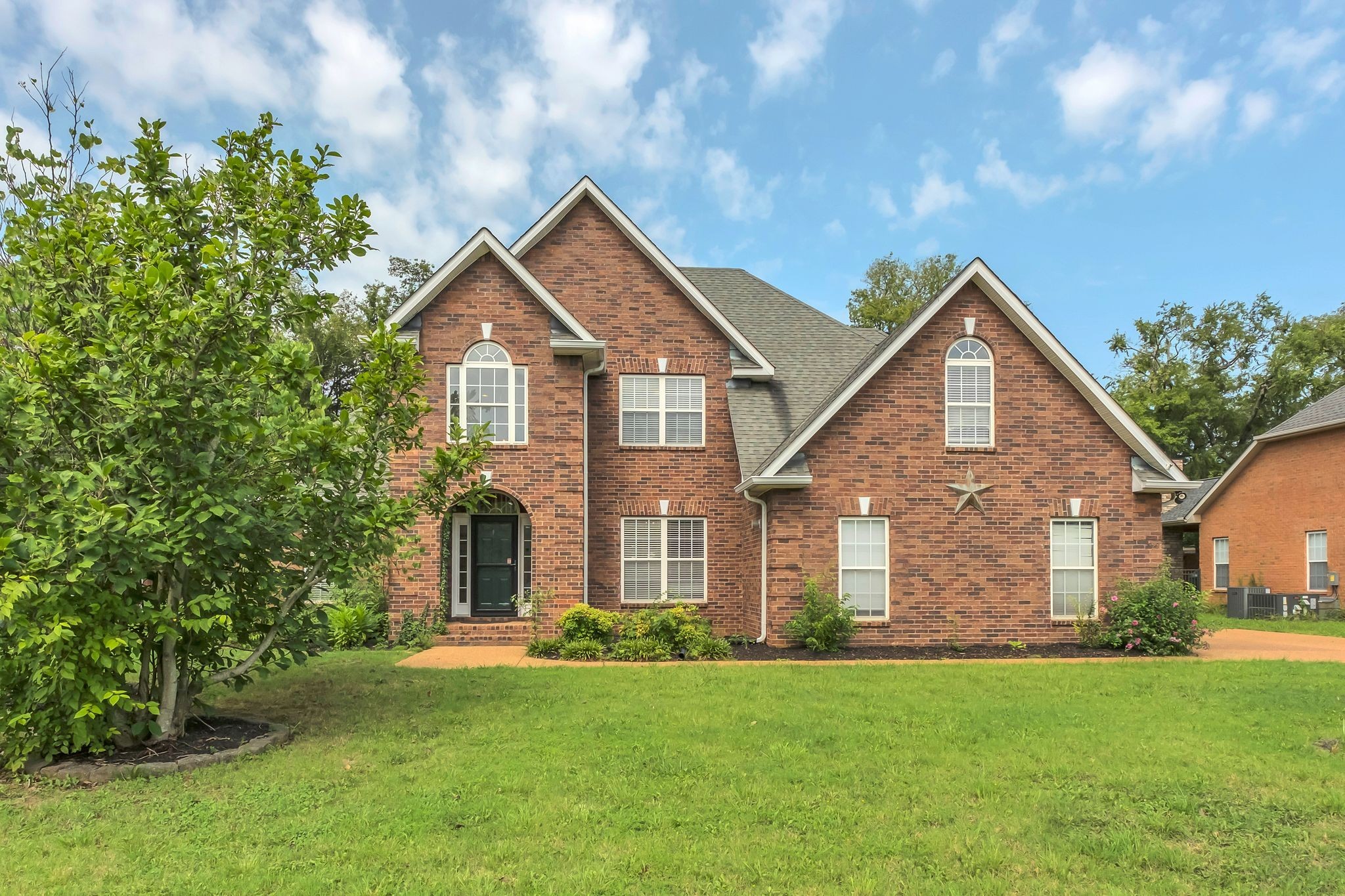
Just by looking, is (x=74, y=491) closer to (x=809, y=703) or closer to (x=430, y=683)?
(x=430, y=683)

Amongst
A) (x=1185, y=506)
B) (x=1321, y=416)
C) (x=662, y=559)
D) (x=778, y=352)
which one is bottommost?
(x=662, y=559)

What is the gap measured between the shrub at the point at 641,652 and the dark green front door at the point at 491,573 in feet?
11.8

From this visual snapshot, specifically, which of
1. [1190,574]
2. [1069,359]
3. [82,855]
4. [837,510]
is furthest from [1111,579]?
[1190,574]

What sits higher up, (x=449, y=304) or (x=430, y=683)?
(x=449, y=304)

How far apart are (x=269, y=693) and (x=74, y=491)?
461cm

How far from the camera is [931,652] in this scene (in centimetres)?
1466

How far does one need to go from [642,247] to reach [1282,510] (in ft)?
74.0

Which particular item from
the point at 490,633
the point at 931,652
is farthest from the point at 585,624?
the point at 931,652

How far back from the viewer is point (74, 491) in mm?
6961

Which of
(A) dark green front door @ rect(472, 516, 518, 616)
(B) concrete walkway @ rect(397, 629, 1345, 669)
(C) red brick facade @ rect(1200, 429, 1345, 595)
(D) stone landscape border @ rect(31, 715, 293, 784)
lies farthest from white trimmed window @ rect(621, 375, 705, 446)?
(C) red brick facade @ rect(1200, 429, 1345, 595)

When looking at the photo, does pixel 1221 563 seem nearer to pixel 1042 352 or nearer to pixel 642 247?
pixel 1042 352

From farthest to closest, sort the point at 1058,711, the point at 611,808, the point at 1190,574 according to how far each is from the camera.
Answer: the point at 1190,574 < the point at 1058,711 < the point at 611,808

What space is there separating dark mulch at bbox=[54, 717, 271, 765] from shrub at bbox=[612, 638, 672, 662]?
6298 mm

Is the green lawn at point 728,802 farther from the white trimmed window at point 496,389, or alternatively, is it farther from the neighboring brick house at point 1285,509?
the neighboring brick house at point 1285,509
